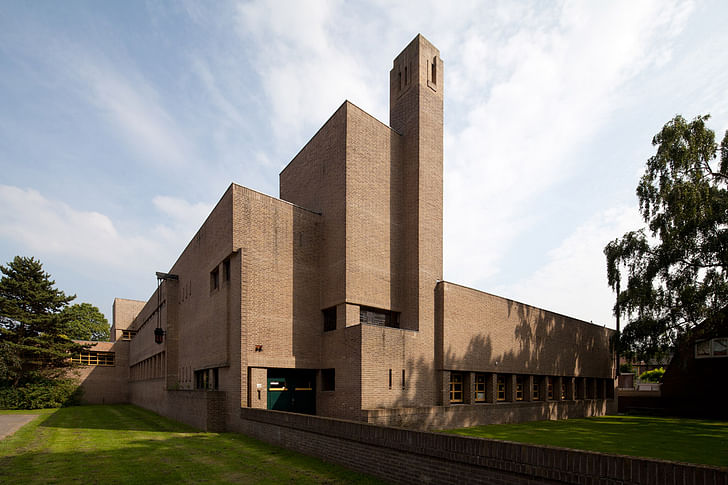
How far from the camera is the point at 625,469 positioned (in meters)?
6.11

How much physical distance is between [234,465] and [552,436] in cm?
1324

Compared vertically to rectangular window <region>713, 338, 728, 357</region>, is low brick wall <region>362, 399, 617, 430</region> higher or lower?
lower

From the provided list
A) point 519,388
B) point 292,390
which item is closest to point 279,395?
point 292,390

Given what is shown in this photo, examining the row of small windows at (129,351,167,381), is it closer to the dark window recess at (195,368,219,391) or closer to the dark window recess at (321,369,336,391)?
the dark window recess at (195,368,219,391)

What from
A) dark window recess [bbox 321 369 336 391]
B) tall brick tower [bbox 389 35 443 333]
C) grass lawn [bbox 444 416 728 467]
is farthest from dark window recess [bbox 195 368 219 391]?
grass lawn [bbox 444 416 728 467]

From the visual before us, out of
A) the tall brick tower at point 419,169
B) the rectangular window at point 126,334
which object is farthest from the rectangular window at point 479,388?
the rectangular window at point 126,334

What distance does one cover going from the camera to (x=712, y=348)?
1205 inches

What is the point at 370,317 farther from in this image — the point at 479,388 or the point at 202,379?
the point at 202,379

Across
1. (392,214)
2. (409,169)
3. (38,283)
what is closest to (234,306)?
(392,214)

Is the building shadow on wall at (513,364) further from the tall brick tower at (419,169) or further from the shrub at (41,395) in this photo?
the shrub at (41,395)

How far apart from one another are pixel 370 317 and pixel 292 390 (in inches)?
184

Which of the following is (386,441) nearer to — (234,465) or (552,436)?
(234,465)

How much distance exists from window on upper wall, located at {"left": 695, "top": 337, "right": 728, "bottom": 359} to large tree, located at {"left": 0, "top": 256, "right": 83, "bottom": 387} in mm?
48574

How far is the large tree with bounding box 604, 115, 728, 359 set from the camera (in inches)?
936
